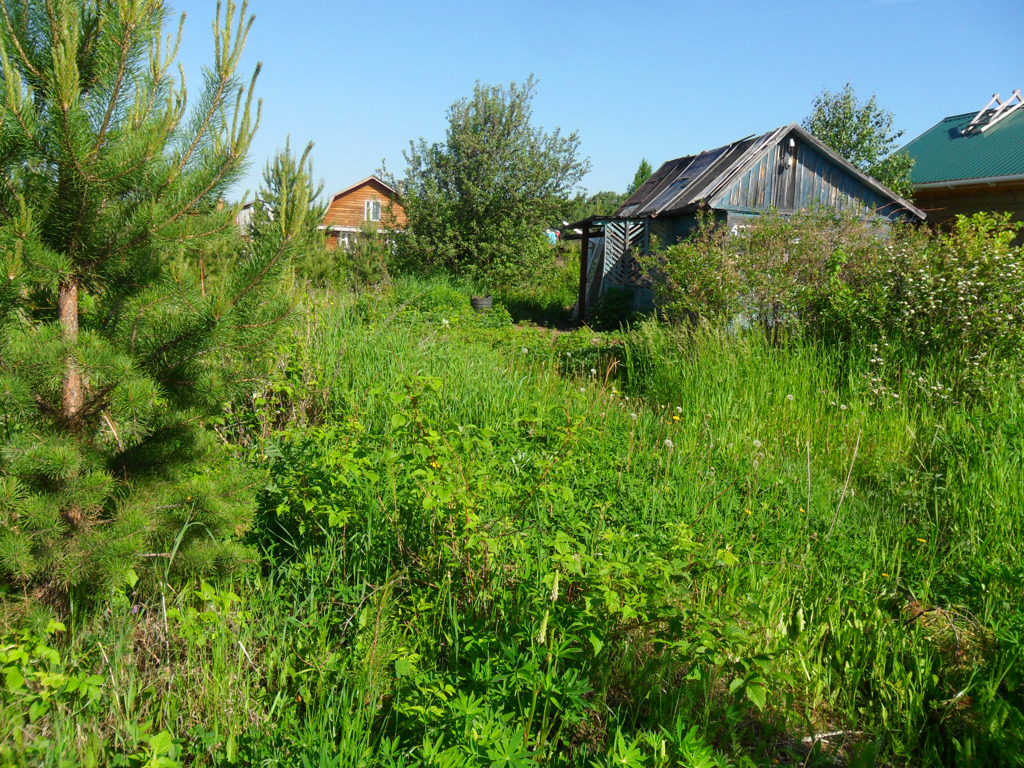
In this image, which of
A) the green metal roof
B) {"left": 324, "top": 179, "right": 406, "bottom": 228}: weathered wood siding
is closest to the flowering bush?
the green metal roof

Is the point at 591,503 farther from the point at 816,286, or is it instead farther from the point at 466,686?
the point at 816,286

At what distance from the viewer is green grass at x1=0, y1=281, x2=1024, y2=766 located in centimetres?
201

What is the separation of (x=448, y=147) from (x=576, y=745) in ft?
54.9

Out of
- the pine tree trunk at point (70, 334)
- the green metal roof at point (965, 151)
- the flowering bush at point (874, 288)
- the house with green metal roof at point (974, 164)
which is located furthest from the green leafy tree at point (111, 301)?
the green metal roof at point (965, 151)

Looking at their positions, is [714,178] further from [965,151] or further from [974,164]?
[965,151]

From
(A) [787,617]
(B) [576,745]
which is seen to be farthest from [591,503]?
(B) [576,745]

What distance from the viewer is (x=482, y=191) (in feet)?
56.1

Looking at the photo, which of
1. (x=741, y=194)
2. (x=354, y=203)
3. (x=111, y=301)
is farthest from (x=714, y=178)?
(x=354, y=203)

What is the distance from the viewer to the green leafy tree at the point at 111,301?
7.42 ft

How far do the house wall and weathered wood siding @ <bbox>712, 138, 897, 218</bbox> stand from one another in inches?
78.7

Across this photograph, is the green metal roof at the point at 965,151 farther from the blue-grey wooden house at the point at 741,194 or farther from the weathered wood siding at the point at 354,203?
the weathered wood siding at the point at 354,203

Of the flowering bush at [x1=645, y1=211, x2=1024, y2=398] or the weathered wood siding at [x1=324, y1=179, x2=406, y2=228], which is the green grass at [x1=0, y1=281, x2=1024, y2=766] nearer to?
the flowering bush at [x1=645, y1=211, x2=1024, y2=398]

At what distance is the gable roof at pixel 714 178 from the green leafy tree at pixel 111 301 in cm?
1258

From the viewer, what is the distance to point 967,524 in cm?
369
